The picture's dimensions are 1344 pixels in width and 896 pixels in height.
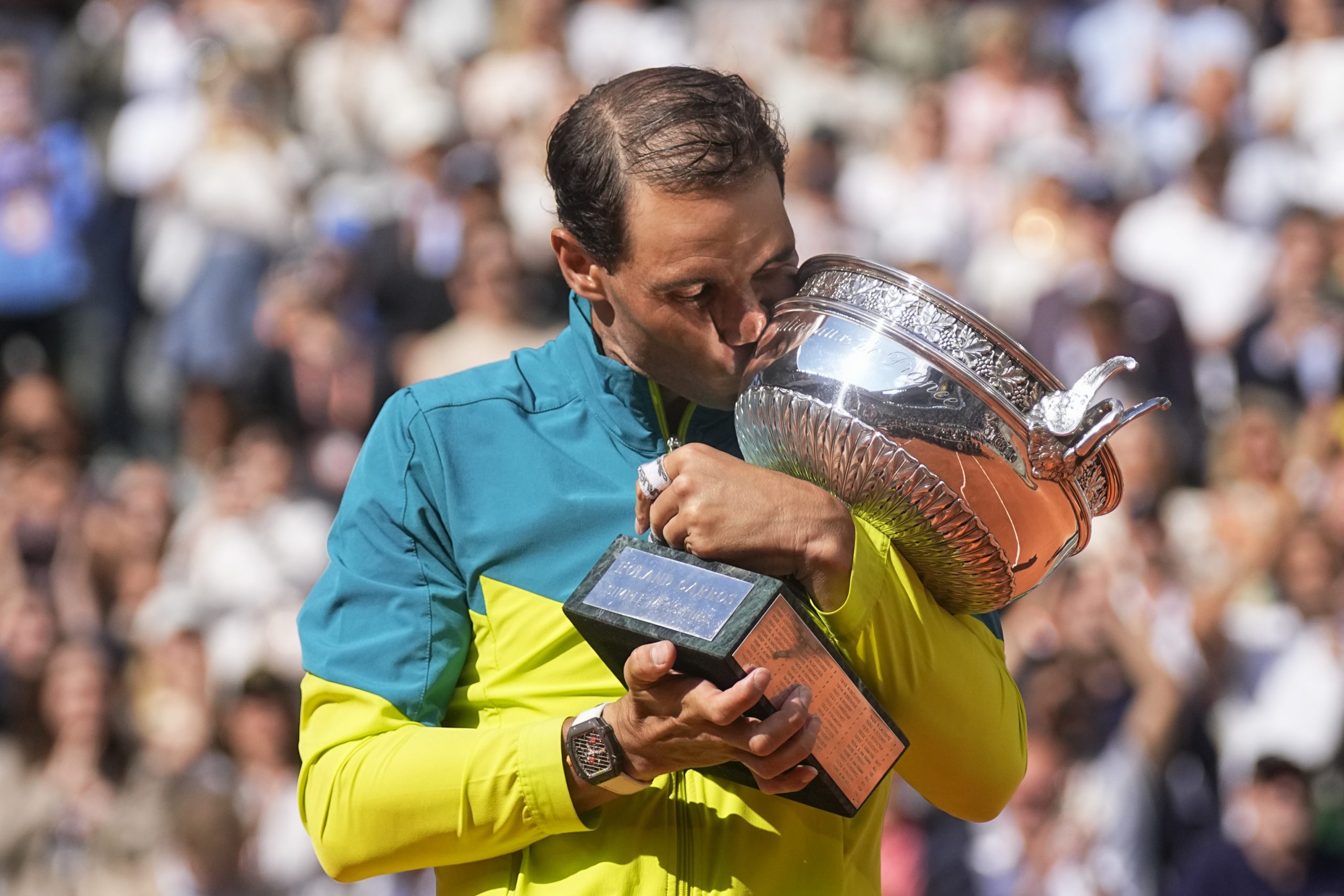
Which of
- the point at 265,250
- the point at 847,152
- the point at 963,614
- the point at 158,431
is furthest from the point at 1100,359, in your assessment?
the point at 963,614

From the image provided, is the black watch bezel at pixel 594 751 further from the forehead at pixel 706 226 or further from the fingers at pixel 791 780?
the forehead at pixel 706 226

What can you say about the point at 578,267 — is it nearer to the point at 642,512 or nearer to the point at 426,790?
the point at 642,512

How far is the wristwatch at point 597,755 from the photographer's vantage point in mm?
1854

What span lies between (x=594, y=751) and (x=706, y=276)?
523mm

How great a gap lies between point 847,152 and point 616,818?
6817 mm

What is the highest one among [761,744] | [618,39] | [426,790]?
[761,744]

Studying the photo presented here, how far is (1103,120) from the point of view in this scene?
9.04 meters

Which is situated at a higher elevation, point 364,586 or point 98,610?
point 364,586

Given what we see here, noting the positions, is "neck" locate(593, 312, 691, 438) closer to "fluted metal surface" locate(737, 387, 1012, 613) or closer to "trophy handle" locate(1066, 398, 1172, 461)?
"fluted metal surface" locate(737, 387, 1012, 613)

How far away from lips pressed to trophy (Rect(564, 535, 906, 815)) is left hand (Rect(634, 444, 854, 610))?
0.02 m

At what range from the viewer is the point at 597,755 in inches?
73.4

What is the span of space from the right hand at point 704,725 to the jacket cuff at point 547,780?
80 mm

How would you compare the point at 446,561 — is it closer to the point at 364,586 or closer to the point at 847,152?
the point at 364,586

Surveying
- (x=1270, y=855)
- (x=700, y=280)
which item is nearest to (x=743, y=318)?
(x=700, y=280)
